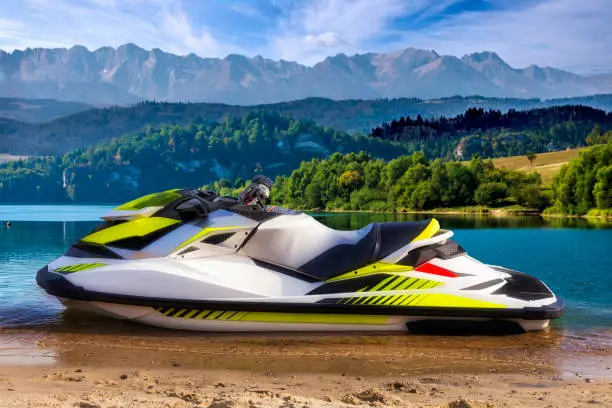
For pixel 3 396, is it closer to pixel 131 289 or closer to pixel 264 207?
pixel 131 289

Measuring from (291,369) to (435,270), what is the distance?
2195mm

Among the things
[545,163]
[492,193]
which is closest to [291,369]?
[492,193]

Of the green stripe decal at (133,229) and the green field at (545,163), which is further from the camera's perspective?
the green field at (545,163)

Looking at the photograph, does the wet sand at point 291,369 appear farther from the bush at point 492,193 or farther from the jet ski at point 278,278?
the bush at point 492,193

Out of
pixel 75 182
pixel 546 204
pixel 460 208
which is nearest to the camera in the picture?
pixel 546 204

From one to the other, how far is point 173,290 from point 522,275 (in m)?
3.97

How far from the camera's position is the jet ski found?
654cm

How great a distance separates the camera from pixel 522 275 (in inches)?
286

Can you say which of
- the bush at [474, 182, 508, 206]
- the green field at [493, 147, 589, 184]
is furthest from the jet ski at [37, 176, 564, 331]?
the green field at [493, 147, 589, 184]

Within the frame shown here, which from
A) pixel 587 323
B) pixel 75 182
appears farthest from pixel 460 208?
pixel 75 182

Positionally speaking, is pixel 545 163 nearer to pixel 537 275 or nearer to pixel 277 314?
pixel 537 275

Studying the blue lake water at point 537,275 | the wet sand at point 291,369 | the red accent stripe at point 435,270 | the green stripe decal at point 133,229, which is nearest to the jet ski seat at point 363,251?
the red accent stripe at point 435,270

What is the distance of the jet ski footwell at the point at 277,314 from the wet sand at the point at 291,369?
0.12 meters

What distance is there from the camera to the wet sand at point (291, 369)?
4.25 m
